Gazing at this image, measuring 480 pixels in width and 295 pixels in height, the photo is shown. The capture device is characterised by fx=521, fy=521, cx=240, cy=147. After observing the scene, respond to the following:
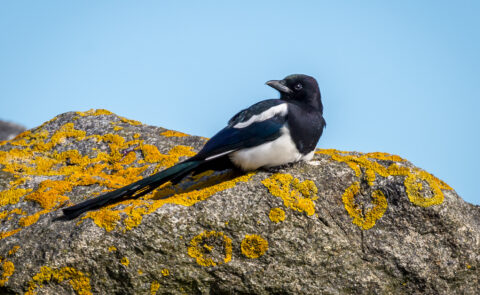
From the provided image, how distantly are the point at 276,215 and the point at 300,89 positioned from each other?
5.33 ft

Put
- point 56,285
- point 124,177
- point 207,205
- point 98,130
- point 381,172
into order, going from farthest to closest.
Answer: point 98,130, point 124,177, point 381,172, point 207,205, point 56,285

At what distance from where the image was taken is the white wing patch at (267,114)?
4.75 metres

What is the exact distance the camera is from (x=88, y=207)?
4.18 meters

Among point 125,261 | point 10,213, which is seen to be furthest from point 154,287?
point 10,213

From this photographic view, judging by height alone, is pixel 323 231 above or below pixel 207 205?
below

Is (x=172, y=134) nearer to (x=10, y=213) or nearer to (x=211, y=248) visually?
(x=10, y=213)

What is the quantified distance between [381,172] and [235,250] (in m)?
Answer: 1.49

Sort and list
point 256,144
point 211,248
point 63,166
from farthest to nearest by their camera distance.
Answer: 1. point 63,166
2. point 256,144
3. point 211,248

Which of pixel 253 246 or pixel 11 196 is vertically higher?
pixel 11 196

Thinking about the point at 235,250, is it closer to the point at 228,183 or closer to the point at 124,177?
the point at 228,183

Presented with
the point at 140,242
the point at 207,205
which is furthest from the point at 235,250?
the point at 140,242

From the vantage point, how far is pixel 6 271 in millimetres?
3748

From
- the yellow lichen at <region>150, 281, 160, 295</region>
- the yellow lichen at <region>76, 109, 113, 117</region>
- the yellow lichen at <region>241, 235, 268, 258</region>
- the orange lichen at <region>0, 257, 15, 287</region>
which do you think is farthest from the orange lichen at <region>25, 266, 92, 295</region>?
the yellow lichen at <region>76, 109, 113, 117</region>

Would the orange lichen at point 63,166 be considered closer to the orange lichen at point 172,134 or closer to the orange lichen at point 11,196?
the orange lichen at point 11,196
